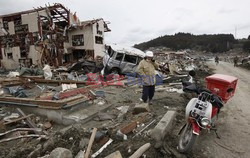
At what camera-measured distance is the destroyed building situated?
715 inches

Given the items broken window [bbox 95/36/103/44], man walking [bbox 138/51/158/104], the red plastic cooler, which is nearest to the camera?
the red plastic cooler

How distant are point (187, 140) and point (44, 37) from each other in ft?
62.7

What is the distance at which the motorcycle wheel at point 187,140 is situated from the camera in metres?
2.71

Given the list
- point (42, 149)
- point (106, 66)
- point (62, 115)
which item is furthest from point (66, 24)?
point (42, 149)

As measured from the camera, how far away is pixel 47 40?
17.8m

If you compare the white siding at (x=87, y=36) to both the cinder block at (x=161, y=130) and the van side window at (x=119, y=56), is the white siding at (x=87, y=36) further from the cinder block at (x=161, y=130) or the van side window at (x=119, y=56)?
the cinder block at (x=161, y=130)

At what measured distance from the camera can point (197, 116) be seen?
2809mm

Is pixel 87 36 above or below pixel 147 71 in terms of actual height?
above

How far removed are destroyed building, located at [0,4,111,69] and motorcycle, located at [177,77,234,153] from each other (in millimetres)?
17772

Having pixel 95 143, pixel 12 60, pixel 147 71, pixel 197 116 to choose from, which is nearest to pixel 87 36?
pixel 12 60

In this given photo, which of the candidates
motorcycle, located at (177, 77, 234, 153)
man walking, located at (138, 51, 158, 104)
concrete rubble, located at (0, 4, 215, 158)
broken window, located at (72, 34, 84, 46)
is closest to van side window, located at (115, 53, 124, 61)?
concrete rubble, located at (0, 4, 215, 158)

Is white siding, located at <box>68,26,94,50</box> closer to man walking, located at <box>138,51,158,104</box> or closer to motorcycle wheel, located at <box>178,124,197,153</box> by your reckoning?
man walking, located at <box>138,51,158,104</box>

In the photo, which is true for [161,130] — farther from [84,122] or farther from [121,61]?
[121,61]

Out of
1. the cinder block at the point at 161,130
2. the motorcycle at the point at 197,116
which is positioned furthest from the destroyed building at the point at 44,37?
the motorcycle at the point at 197,116
